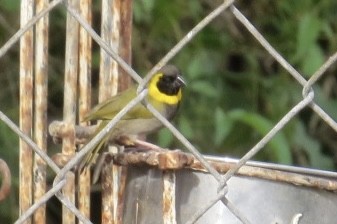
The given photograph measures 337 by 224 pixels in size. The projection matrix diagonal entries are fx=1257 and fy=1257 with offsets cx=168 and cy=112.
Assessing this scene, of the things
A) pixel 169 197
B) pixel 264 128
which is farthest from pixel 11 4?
pixel 169 197

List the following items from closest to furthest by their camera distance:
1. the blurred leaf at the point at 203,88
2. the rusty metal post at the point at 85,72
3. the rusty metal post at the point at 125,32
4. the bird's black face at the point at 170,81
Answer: the rusty metal post at the point at 85,72 → the rusty metal post at the point at 125,32 → the bird's black face at the point at 170,81 → the blurred leaf at the point at 203,88

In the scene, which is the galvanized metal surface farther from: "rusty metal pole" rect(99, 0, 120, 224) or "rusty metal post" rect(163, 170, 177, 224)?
"rusty metal pole" rect(99, 0, 120, 224)

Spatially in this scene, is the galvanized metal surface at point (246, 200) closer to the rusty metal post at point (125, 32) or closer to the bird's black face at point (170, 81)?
the rusty metal post at point (125, 32)

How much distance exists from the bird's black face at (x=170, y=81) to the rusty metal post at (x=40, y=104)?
116cm

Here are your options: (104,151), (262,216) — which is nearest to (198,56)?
(104,151)

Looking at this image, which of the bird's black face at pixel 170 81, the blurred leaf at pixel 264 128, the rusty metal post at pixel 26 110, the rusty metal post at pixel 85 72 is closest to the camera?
the rusty metal post at pixel 26 110

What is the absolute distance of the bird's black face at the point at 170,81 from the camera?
3306mm

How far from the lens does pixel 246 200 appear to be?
1.82 metres

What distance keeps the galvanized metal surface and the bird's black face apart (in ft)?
4.60

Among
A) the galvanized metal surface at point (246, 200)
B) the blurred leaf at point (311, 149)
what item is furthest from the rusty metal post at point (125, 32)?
the blurred leaf at point (311, 149)

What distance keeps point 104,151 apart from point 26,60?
354 mm

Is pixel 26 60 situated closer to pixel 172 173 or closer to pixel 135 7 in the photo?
pixel 172 173

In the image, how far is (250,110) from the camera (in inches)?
152

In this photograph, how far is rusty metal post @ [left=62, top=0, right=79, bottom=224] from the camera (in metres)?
2.12
